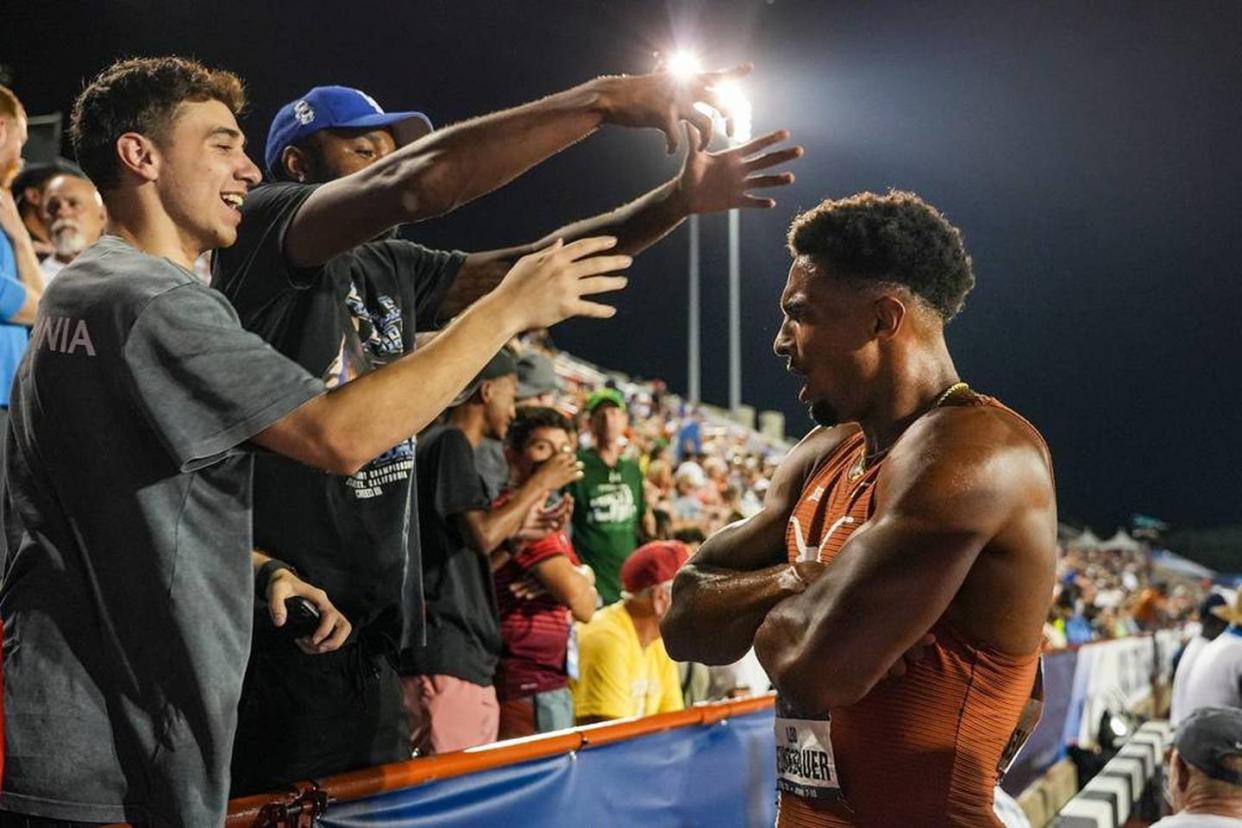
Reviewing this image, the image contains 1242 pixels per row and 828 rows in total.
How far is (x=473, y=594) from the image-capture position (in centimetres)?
448

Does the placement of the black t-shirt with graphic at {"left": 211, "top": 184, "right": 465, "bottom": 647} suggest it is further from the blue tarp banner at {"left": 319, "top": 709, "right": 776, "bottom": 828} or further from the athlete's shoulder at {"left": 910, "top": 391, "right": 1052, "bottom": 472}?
the athlete's shoulder at {"left": 910, "top": 391, "right": 1052, "bottom": 472}

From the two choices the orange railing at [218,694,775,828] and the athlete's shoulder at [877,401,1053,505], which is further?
the orange railing at [218,694,775,828]

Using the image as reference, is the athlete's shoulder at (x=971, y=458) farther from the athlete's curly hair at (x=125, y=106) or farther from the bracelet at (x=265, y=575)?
the athlete's curly hair at (x=125, y=106)

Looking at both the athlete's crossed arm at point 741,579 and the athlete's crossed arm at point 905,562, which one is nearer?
the athlete's crossed arm at point 905,562

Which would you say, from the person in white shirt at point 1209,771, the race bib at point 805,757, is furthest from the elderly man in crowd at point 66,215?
the person in white shirt at point 1209,771

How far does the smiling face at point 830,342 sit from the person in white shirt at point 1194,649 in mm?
7247

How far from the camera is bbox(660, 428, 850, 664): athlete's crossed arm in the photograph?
2523 millimetres

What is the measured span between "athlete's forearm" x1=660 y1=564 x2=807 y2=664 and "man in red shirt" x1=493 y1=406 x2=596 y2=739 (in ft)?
7.53

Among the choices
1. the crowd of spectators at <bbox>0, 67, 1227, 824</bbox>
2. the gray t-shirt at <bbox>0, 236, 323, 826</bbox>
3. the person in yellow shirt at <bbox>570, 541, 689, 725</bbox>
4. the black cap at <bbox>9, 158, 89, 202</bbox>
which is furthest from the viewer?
the person in yellow shirt at <bbox>570, 541, 689, 725</bbox>

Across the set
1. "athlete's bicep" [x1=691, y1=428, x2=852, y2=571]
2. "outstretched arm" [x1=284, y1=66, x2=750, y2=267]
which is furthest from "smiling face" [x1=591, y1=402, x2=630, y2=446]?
"outstretched arm" [x1=284, y1=66, x2=750, y2=267]

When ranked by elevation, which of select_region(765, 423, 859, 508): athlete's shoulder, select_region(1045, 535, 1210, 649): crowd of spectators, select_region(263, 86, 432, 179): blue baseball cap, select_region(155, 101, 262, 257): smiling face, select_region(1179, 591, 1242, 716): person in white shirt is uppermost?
select_region(263, 86, 432, 179): blue baseball cap

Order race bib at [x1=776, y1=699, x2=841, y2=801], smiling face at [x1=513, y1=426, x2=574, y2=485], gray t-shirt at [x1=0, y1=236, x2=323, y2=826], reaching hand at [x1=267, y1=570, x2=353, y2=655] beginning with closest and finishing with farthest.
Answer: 1. gray t-shirt at [x1=0, y1=236, x2=323, y2=826]
2. race bib at [x1=776, y1=699, x2=841, y2=801]
3. reaching hand at [x1=267, y1=570, x2=353, y2=655]
4. smiling face at [x1=513, y1=426, x2=574, y2=485]

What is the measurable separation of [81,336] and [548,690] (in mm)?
3521

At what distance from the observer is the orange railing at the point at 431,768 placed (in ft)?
8.71
